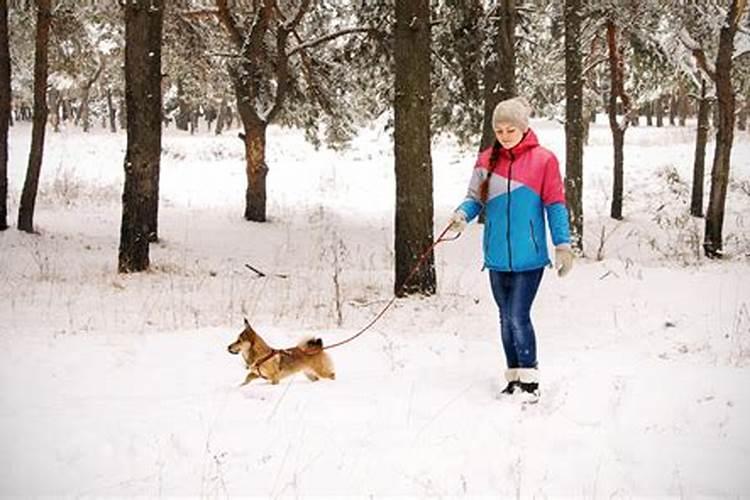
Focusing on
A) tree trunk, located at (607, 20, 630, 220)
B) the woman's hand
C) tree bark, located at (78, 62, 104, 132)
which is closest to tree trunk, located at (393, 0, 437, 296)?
the woman's hand

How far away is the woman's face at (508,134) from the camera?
17.3 ft

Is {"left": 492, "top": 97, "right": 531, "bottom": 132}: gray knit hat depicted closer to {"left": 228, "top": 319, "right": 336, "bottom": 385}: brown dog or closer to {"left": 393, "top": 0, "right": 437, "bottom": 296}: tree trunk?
{"left": 228, "top": 319, "right": 336, "bottom": 385}: brown dog

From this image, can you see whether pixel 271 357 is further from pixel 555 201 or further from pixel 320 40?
pixel 320 40

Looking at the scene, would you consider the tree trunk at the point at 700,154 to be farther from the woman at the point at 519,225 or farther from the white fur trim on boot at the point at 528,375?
the white fur trim on boot at the point at 528,375

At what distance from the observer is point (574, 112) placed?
46.6 ft

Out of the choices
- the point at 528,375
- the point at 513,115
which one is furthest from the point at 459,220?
the point at 528,375

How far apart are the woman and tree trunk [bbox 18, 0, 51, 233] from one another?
39.5 feet

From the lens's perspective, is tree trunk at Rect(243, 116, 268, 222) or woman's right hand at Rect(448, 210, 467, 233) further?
tree trunk at Rect(243, 116, 268, 222)

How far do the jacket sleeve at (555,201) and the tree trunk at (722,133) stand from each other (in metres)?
9.72

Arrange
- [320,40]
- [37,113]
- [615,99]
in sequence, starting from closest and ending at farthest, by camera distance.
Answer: [37,113] < [320,40] < [615,99]

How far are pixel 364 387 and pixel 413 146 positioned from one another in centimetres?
429

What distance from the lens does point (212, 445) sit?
4.60 metres

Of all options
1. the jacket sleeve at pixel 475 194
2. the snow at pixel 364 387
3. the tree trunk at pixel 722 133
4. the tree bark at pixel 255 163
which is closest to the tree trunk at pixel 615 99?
the tree trunk at pixel 722 133

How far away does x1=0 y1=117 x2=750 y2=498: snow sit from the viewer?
426 centimetres
